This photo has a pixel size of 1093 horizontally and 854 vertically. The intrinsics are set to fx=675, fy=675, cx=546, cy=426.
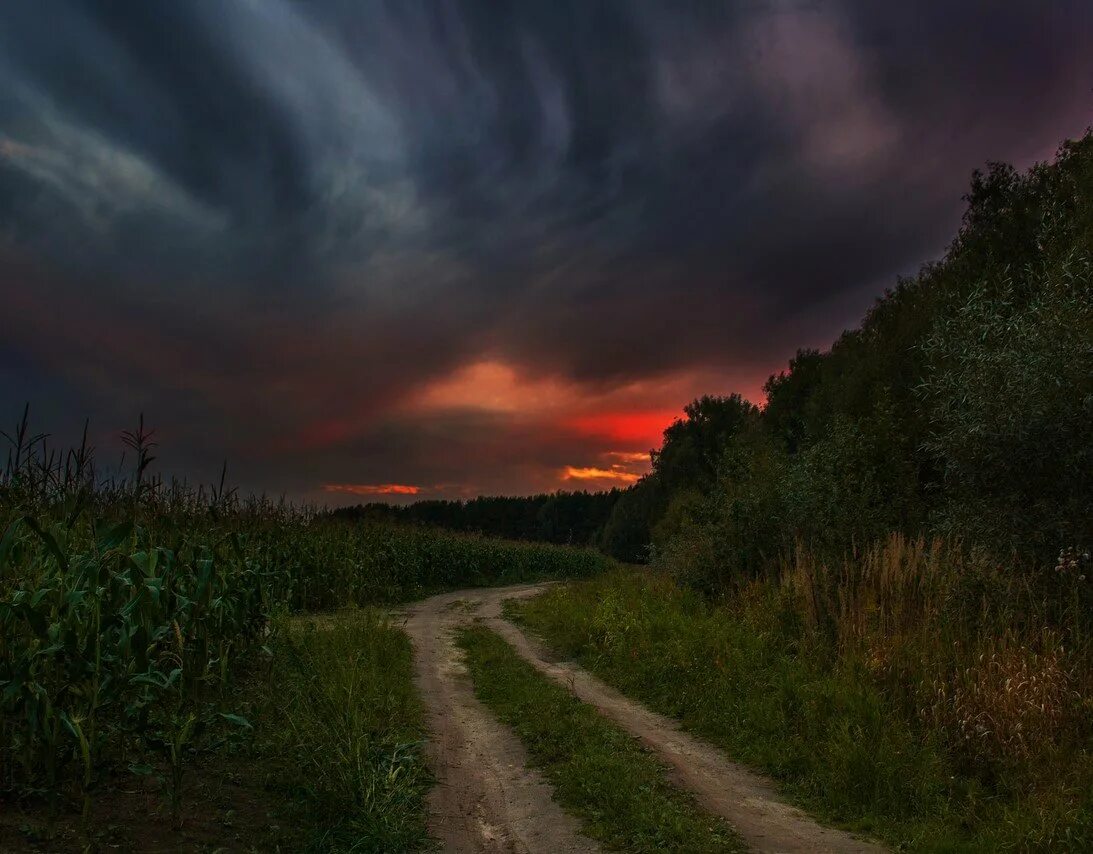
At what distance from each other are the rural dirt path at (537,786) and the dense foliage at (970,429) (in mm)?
5662

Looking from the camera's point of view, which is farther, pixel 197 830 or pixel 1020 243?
pixel 1020 243

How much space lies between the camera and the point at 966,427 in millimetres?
10836

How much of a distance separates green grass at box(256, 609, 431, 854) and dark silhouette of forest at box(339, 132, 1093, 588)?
30.0 ft

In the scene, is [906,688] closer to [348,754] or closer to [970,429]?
[970,429]

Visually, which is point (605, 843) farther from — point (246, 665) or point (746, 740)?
point (246, 665)

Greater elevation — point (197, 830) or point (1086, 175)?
point (1086, 175)

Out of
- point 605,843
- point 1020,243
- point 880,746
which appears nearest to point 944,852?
point 880,746

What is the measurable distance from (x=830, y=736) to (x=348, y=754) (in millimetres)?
5470

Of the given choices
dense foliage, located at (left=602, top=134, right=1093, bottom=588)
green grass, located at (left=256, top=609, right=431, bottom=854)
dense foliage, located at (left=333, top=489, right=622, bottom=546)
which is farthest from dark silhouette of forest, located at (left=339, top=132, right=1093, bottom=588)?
dense foliage, located at (left=333, top=489, right=622, bottom=546)

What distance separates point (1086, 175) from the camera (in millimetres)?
19453

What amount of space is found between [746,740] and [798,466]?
1032 cm

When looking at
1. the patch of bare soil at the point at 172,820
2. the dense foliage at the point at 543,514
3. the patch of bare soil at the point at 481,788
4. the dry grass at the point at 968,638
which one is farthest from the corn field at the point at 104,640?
the dense foliage at the point at 543,514

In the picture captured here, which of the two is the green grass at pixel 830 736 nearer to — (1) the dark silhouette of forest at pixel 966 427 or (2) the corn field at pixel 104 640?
(1) the dark silhouette of forest at pixel 966 427

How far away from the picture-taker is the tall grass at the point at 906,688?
21.6ft
